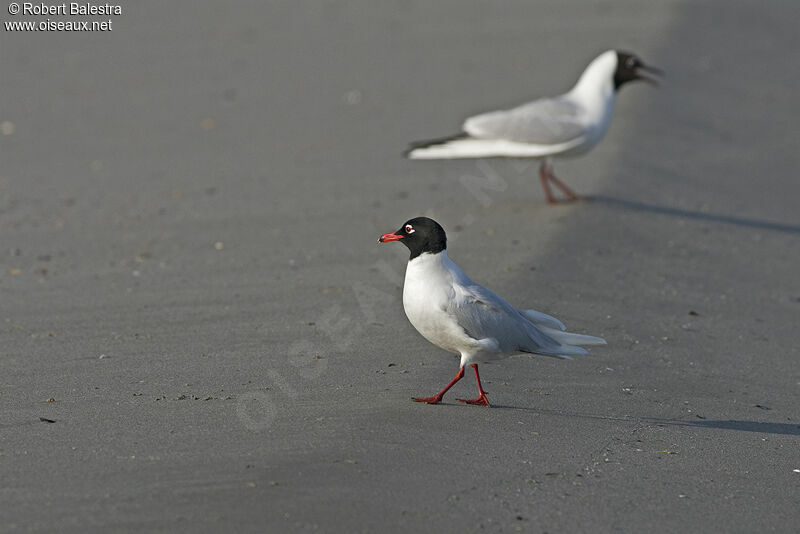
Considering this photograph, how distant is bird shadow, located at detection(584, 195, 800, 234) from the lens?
8344 mm

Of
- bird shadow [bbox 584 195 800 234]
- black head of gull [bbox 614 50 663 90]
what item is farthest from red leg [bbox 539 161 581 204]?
black head of gull [bbox 614 50 663 90]

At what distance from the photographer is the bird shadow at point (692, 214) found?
834 cm

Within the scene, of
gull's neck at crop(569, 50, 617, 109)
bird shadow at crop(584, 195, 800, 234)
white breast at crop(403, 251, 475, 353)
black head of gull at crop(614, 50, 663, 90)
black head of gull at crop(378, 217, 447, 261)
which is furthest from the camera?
black head of gull at crop(614, 50, 663, 90)

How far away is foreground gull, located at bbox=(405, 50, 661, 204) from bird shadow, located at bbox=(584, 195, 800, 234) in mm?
291

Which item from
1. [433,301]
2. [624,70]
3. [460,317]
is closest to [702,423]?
[460,317]

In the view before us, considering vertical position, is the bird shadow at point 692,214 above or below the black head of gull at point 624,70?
below

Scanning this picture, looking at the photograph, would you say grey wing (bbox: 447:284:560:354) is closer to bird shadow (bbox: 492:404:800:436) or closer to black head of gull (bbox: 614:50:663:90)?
bird shadow (bbox: 492:404:800:436)

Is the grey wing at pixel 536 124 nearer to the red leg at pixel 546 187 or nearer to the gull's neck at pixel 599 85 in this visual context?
the gull's neck at pixel 599 85

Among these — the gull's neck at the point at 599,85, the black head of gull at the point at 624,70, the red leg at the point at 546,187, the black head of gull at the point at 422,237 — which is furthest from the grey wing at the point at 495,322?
the black head of gull at the point at 624,70

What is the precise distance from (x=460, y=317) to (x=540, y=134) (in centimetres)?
410

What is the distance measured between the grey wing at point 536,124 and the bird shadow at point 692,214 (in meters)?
0.56

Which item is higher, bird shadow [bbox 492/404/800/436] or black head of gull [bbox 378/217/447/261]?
black head of gull [bbox 378/217/447/261]

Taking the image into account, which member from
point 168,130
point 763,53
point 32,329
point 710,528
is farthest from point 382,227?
point 763,53

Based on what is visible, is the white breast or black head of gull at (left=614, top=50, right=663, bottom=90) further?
black head of gull at (left=614, top=50, right=663, bottom=90)
